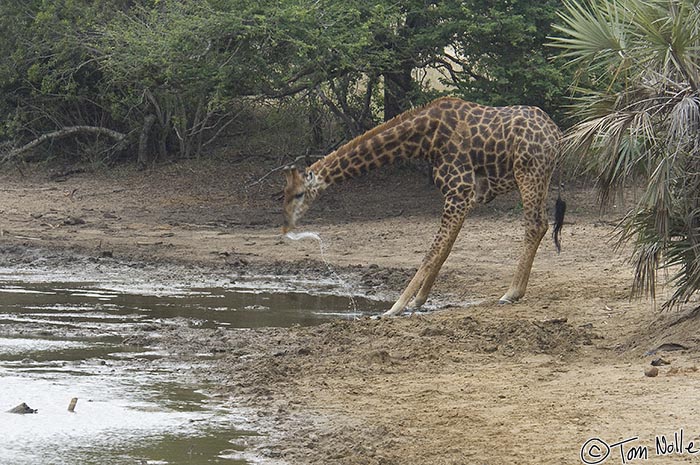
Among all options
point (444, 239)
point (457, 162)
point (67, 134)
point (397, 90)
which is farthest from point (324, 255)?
point (67, 134)

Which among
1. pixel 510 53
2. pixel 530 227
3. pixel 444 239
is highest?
pixel 510 53

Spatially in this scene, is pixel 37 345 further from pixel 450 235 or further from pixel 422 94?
pixel 422 94

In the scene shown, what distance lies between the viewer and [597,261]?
1334 centimetres

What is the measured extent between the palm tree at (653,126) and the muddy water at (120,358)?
3.23m

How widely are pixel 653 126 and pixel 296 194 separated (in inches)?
156

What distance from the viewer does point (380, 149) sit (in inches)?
440

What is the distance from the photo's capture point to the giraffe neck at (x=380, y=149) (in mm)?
Result: 11125

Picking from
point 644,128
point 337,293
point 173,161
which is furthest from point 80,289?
point 173,161

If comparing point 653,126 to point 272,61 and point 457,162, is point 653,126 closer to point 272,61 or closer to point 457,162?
point 457,162

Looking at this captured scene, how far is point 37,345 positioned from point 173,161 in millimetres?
13090

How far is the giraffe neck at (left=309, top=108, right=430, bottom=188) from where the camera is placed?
438 inches

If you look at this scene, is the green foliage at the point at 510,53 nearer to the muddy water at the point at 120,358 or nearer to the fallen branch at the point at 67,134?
the muddy water at the point at 120,358

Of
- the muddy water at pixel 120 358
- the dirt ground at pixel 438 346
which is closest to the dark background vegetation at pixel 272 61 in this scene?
the dirt ground at pixel 438 346

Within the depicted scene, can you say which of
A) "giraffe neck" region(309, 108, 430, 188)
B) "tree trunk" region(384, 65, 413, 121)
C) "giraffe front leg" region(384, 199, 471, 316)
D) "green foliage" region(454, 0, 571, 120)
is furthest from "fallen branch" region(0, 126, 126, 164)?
"giraffe front leg" region(384, 199, 471, 316)
